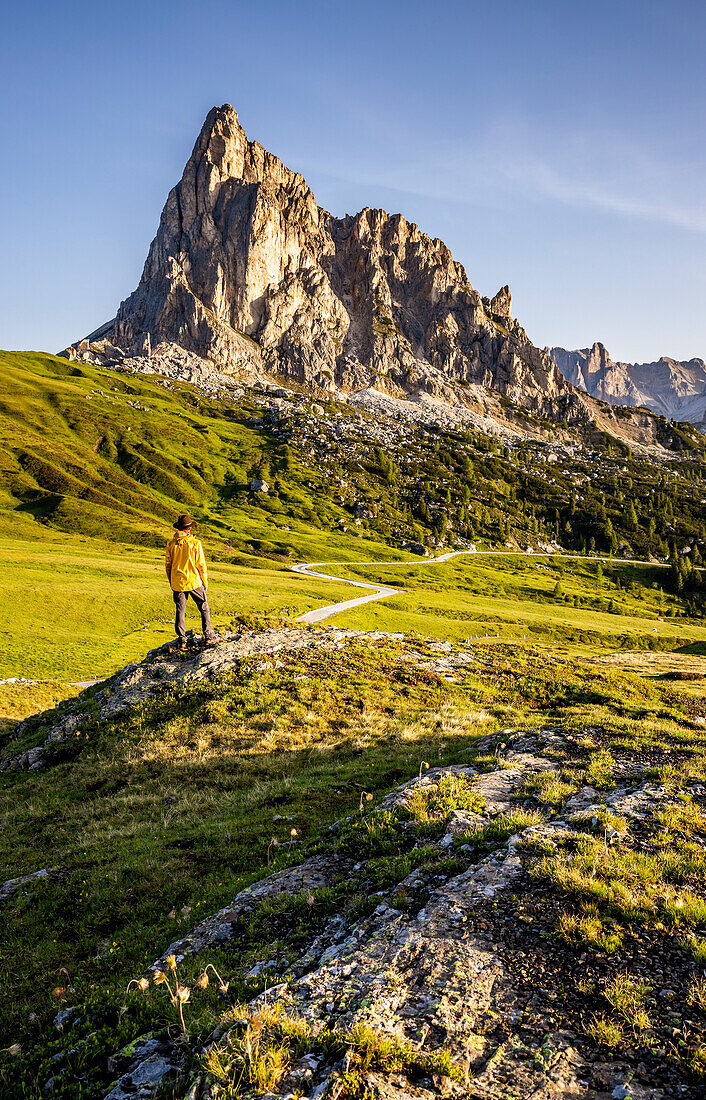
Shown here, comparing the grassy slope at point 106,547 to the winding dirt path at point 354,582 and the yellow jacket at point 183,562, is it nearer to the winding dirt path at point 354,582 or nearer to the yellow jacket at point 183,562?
the winding dirt path at point 354,582

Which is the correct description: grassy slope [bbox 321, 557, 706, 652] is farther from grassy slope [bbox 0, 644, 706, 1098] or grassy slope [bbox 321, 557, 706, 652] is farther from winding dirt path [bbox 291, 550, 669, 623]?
grassy slope [bbox 0, 644, 706, 1098]

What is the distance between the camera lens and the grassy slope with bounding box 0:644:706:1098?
316 inches

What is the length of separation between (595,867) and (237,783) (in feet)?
41.1

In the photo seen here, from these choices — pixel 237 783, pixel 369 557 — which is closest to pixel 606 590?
pixel 369 557

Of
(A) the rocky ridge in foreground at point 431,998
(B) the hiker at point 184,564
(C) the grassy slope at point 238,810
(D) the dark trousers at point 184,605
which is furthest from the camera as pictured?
(D) the dark trousers at point 184,605

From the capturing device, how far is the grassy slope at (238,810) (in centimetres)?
802

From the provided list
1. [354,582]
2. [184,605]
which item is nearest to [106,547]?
[354,582]

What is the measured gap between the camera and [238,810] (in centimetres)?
1566

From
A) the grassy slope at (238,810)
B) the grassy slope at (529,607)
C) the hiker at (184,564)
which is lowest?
the grassy slope at (529,607)

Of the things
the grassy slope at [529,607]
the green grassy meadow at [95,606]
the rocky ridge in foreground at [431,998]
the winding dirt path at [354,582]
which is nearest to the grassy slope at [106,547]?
the green grassy meadow at [95,606]

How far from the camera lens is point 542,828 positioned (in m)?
11.1

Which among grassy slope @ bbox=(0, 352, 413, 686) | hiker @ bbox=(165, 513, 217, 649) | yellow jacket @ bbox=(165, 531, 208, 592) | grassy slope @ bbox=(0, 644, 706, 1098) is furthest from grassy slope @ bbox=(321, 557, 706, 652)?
yellow jacket @ bbox=(165, 531, 208, 592)

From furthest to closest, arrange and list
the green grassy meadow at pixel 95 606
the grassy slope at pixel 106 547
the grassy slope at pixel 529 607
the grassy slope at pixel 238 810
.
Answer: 1. the grassy slope at pixel 529 607
2. the grassy slope at pixel 106 547
3. the green grassy meadow at pixel 95 606
4. the grassy slope at pixel 238 810

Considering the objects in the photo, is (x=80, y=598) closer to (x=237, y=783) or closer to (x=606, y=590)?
(x=237, y=783)
